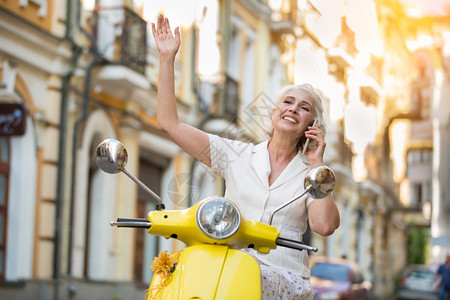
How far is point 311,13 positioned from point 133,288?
29.7ft

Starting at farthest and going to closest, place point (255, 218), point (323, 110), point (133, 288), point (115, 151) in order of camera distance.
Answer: point (133, 288) < point (323, 110) < point (255, 218) < point (115, 151)

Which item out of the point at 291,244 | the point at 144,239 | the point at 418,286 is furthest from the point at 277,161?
the point at 418,286

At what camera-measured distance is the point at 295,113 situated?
13.0 feet

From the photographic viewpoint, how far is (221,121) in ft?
64.4

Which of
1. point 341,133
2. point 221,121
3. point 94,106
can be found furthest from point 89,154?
point 341,133

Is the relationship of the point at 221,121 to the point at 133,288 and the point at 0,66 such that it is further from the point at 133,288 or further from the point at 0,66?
the point at 0,66

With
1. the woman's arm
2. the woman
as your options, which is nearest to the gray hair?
the woman

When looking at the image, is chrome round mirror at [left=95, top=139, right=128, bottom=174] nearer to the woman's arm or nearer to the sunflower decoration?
the sunflower decoration

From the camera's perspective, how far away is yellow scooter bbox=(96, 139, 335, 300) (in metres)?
3.18

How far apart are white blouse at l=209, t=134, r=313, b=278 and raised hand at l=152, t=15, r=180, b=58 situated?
422 millimetres

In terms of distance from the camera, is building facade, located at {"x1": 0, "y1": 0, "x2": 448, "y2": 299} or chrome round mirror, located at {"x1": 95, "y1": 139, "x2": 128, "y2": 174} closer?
chrome round mirror, located at {"x1": 95, "y1": 139, "x2": 128, "y2": 174}

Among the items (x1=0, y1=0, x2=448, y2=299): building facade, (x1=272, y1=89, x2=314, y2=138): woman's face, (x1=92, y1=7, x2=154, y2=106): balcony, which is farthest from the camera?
(x1=92, y1=7, x2=154, y2=106): balcony

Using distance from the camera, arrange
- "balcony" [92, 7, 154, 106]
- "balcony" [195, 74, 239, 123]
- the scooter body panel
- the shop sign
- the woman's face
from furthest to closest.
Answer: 1. "balcony" [195, 74, 239, 123]
2. "balcony" [92, 7, 154, 106]
3. the shop sign
4. the woman's face
5. the scooter body panel

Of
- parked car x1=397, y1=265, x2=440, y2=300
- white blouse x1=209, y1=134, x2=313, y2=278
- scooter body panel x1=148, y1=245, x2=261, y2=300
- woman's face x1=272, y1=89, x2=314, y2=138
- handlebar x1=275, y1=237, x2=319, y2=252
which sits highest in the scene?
woman's face x1=272, y1=89, x2=314, y2=138
